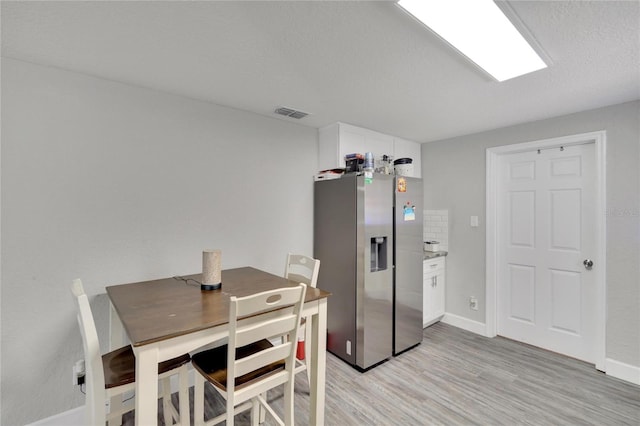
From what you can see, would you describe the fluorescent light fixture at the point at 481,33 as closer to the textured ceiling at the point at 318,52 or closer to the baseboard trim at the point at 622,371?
the textured ceiling at the point at 318,52

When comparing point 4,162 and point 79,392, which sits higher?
point 4,162

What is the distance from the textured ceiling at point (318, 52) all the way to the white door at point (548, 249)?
61cm

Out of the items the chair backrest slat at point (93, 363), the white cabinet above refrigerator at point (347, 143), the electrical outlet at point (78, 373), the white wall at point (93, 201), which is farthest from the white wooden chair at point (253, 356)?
the white cabinet above refrigerator at point (347, 143)

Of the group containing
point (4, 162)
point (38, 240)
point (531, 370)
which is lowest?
point (531, 370)

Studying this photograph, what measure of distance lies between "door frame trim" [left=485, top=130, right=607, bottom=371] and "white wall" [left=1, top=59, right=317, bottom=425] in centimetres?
263

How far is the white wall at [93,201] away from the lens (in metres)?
1.75

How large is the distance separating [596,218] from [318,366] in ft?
9.32

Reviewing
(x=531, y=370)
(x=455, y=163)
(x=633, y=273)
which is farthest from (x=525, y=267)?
(x=455, y=163)

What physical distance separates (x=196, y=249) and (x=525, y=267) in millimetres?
3398

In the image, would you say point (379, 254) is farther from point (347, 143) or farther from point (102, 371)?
point (102, 371)

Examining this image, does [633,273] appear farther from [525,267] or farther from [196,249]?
[196,249]

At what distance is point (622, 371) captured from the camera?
241 centimetres

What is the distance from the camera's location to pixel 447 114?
2750 mm

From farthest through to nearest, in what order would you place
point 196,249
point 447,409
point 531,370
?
1. point 531,370
2. point 196,249
3. point 447,409
